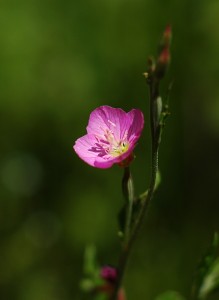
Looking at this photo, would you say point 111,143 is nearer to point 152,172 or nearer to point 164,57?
point 152,172

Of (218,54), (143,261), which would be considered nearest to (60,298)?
(143,261)

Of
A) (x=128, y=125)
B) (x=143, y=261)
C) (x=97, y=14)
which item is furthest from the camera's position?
(x=97, y=14)

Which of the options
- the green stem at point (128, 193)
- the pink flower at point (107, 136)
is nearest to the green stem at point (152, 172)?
the green stem at point (128, 193)

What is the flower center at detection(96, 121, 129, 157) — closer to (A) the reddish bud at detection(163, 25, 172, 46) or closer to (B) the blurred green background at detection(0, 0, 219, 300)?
(A) the reddish bud at detection(163, 25, 172, 46)

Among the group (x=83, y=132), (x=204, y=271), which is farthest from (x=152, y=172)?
(x=83, y=132)

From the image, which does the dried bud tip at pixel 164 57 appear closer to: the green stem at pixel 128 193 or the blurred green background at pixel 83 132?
the green stem at pixel 128 193

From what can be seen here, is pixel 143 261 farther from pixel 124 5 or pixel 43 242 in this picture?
pixel 124 5
